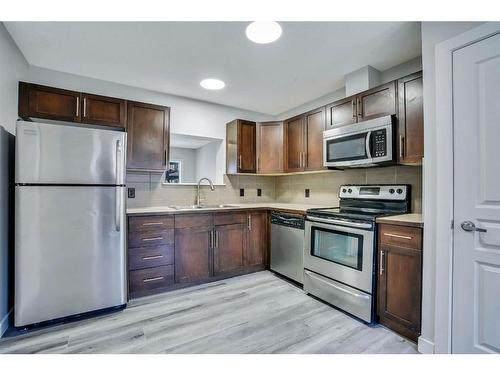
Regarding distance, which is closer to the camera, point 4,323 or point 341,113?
point 4,323

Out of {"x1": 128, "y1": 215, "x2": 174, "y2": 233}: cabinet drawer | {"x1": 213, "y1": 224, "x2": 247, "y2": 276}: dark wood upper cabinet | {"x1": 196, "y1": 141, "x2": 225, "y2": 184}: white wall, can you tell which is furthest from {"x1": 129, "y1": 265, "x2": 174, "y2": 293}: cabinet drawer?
{"x1": 196, "y1": 141, "x2": 225, "y2": 184}: white wall

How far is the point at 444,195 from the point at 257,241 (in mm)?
2123

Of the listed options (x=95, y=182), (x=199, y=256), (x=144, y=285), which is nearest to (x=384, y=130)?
(x=199, y=256)

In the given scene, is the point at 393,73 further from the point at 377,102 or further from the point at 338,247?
the point at 338,247

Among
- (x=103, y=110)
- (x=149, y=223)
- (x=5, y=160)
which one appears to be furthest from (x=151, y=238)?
(x=103, y=110)

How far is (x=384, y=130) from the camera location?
2168 mm

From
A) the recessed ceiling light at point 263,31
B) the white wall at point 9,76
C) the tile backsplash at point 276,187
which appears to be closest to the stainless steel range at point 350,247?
the tile backsplash at point 276,187

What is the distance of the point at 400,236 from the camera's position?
5.94 feet

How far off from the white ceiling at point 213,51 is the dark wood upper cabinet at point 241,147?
621 mm

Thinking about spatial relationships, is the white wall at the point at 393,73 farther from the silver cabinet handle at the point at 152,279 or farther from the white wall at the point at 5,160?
the white wall at the point at 5,160

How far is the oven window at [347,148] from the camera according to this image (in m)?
2.35

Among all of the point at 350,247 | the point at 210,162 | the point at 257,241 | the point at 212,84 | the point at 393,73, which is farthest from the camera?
the point at 210,162
